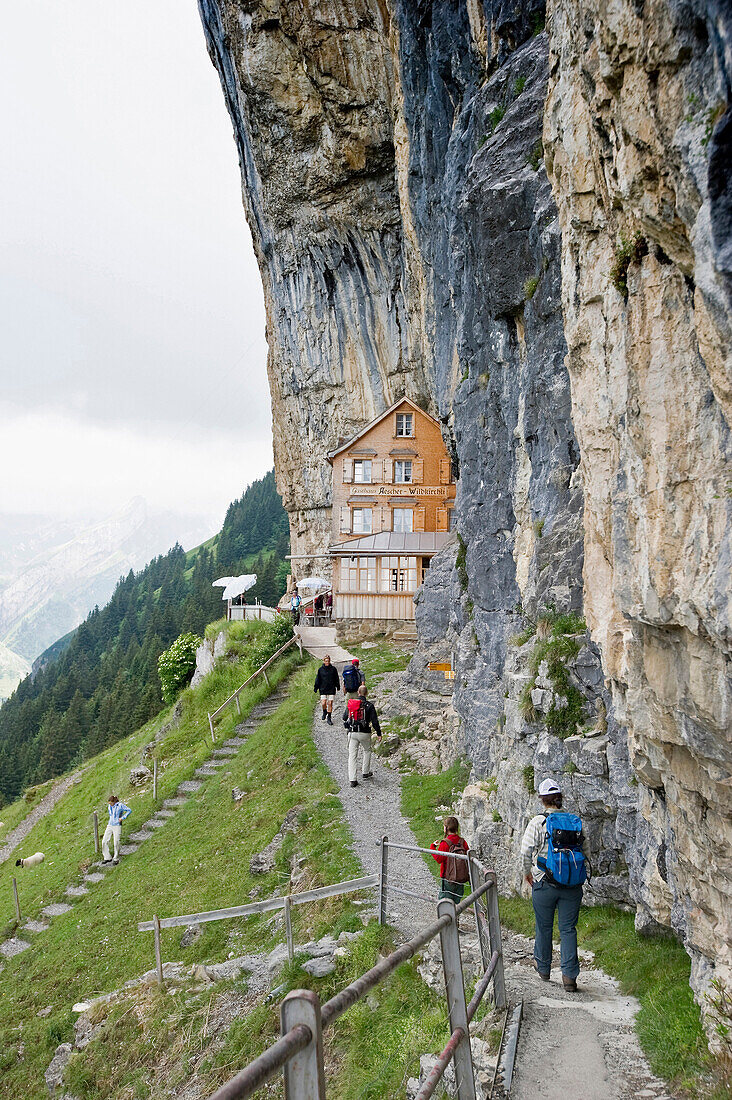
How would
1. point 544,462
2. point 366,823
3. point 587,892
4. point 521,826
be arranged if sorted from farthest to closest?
point 366,823
point 544,462
point 521,826
point 587,892

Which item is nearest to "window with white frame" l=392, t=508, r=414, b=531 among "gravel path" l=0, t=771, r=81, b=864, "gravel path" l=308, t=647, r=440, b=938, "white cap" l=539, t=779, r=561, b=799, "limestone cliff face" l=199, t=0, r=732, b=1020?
"limestone cliff face" l=199, t=0, r=732, b=1020

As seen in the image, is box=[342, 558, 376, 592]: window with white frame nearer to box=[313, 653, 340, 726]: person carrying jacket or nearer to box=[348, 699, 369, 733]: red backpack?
box=[313, 653, 340, 726]: person carrying jacket

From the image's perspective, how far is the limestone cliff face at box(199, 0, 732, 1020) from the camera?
4539 millimetres

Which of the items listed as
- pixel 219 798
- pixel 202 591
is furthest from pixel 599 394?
pixel 202 591

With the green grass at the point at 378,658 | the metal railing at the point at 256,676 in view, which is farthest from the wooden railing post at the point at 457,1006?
the metal railing at the point at 256,676

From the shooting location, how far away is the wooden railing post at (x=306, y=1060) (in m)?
2.60

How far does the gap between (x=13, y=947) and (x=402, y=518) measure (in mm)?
28105

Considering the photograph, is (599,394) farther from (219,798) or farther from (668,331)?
(219,798)

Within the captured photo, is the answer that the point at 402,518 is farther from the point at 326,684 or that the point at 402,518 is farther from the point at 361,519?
the point at 326,684

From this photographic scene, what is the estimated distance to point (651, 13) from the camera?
166 inches

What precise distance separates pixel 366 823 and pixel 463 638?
533 cm

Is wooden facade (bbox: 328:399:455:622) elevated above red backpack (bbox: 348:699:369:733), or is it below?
above

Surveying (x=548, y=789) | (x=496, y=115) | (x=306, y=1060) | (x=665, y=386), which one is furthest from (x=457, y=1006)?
(x=496, y=115)

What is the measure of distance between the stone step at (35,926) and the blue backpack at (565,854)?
45.9 feet
